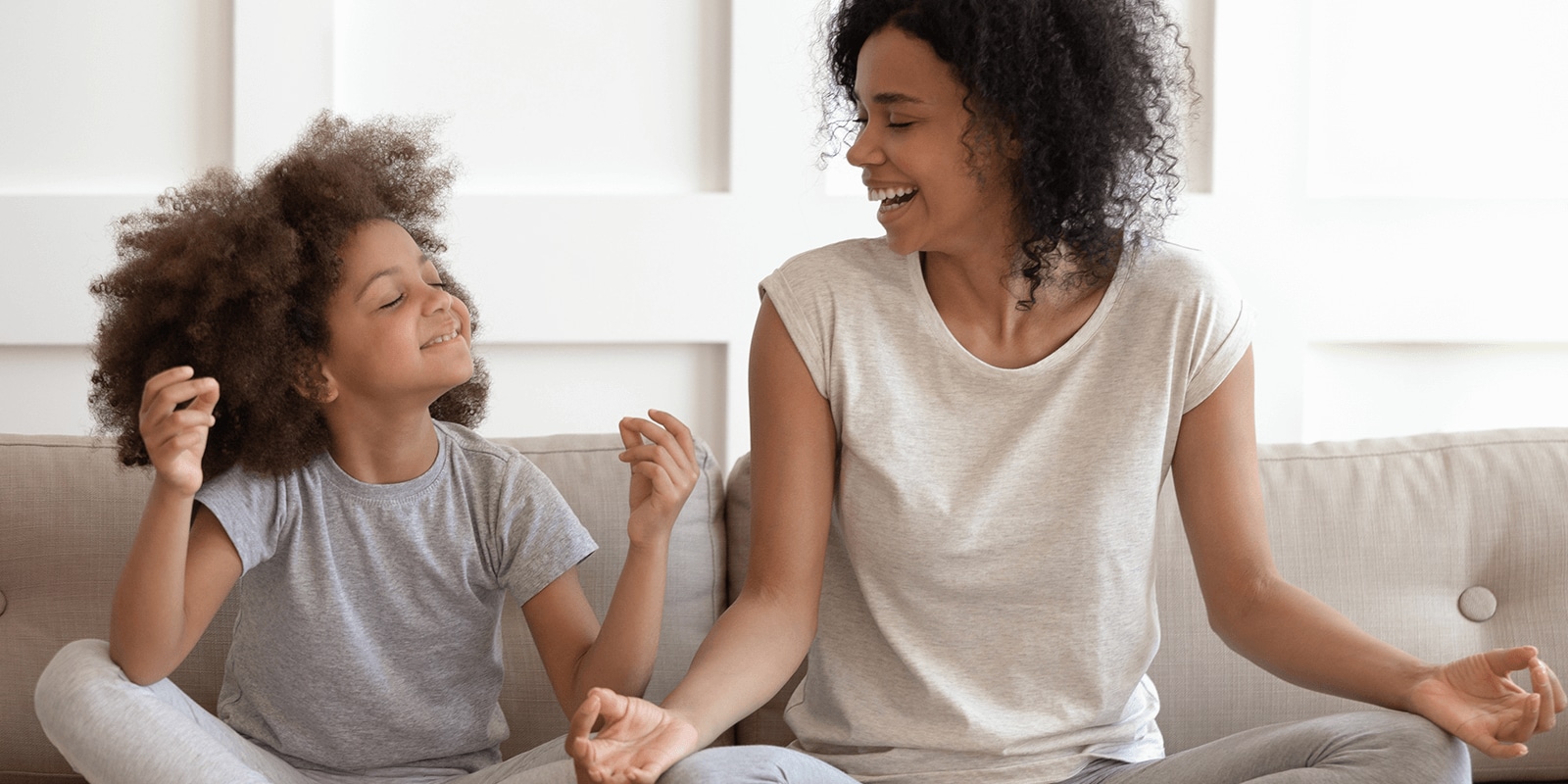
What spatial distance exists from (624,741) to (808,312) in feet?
1.49

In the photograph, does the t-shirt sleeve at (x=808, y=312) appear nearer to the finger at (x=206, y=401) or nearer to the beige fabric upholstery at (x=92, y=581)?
the beige fabric upholstery at (x=92, y=581)

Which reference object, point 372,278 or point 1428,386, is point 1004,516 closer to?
point 372,278

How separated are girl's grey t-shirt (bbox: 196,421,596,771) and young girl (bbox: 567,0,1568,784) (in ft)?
0.95

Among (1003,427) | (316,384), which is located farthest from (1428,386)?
(316,384)

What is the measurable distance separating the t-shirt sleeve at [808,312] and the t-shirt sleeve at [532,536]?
314 mm

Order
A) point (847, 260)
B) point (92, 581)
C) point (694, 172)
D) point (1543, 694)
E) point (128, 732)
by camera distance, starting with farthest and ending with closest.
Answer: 1. point (694, 172)
2. point (92, 581)
3. point (847, 260)
4. point (128, 732)
5. point (1543, 694)

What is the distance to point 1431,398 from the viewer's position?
206 centimetres

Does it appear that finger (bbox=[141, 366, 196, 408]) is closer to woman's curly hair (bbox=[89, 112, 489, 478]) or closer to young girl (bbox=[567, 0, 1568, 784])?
woman's curly hair (bbox=[89, 112, 489, 478])

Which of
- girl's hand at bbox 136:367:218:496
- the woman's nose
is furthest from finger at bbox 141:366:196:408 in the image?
the woman's nose

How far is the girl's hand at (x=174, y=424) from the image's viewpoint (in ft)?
3.80

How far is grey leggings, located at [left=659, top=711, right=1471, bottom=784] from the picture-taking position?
3.26ft

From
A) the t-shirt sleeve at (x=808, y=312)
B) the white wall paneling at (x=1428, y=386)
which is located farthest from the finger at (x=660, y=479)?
the white wall paneling at (x=1428, y=386)

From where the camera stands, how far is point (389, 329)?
4.34 ft

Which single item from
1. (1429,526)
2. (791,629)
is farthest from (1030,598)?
(1429,526)
